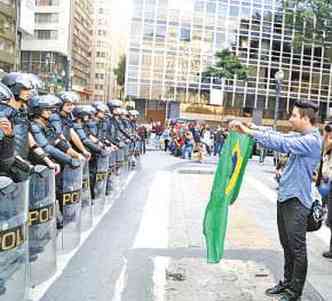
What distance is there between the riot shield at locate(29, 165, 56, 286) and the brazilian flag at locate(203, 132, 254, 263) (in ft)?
4.78

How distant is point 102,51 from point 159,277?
130453mm

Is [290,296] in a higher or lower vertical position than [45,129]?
lower

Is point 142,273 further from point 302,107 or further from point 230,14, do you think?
point 230,14

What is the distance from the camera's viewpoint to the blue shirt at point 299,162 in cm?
439

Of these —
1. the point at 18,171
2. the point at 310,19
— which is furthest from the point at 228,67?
the point at 18,171

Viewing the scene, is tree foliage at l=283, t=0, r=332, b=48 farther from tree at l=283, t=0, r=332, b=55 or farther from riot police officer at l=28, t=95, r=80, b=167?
riot police officer at l=28, t=95, r=80, b=167

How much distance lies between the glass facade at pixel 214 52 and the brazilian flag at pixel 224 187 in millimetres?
56149

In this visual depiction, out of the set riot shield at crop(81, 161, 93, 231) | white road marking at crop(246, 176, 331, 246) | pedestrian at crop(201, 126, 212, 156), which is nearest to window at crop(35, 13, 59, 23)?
pedestrian at crop(201, 126, 212, 156)

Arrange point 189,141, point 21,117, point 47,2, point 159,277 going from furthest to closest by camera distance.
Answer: point 47,2 → point 189,141 → point 159,277 → point 21,117

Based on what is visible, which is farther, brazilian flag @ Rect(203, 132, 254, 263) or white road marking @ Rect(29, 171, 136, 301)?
brazilian flag @ Rect(203, 132, 254, 263)

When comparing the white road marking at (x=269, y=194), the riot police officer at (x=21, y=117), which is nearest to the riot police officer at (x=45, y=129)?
the riot police officer at (x=21, y=117)

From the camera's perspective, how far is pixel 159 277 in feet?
17.5

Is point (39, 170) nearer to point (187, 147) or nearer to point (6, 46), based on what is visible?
point (187, 147)

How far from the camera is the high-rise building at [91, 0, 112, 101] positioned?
130 meters
